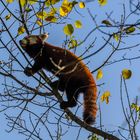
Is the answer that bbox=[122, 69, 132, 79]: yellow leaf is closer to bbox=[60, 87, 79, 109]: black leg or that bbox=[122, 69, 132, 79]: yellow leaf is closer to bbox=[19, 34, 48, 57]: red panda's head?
bbox=[60, 87, 79, 109]: black leg

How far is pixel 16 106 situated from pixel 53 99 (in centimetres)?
43

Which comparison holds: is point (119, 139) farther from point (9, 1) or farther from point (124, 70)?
point (9, 1)

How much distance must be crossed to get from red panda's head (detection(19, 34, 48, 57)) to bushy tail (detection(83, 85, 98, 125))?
1.02 m

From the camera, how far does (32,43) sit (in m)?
5.93

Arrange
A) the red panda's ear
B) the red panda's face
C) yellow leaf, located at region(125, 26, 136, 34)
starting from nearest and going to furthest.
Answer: yellow leaf, located at region(125, 26, 136, 34) → the red panda's ear → the red panda's face

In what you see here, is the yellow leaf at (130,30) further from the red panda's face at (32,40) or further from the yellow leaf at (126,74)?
the red panda's face at (32,40)

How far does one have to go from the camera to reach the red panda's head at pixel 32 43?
18.9 feet

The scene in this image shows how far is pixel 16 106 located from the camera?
15.4 feet

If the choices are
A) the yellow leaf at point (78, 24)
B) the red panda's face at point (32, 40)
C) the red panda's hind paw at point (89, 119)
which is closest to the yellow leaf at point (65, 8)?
the yellow leaf at point (78, 24)

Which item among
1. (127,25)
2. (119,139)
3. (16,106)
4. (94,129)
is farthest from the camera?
(16,106)

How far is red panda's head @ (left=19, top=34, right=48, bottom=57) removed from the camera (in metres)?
5.77

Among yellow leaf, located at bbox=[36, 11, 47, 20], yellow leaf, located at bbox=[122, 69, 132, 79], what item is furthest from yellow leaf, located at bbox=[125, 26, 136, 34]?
yellow leaf, located at bbox=[36, 11, 47, 20]

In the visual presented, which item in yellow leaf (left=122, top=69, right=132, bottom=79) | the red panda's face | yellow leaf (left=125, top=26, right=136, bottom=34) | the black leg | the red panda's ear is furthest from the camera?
the red panda's face

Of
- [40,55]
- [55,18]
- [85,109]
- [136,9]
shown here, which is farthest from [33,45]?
[136,9]
